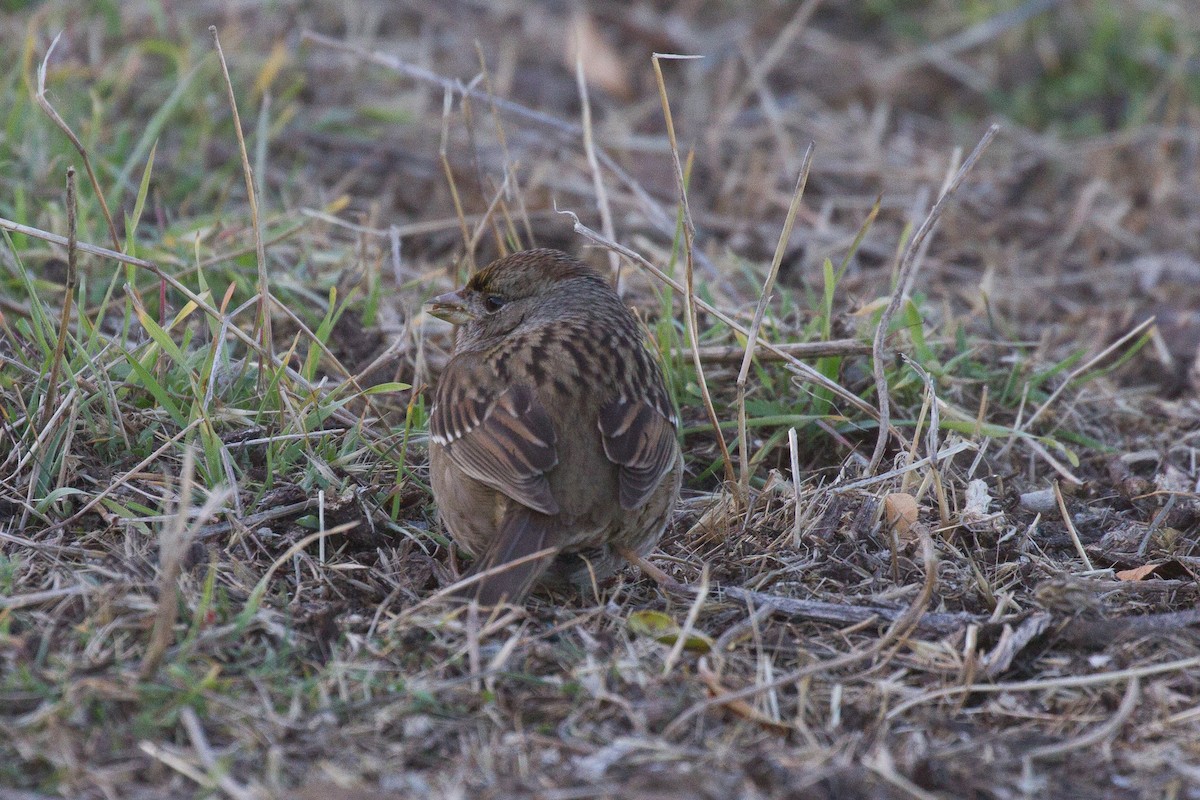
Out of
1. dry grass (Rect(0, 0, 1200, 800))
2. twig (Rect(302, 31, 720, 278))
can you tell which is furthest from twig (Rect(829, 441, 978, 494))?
twig (Rect(302, 31, 720, 278))

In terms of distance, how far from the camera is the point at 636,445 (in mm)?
3883

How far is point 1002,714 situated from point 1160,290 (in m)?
3.93

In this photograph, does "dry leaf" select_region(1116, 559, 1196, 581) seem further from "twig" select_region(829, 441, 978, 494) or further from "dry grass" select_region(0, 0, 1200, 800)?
"twig" select_region(829, 441, 978, 494)

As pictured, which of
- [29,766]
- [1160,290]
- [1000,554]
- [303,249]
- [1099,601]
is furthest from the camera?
[1160,290]

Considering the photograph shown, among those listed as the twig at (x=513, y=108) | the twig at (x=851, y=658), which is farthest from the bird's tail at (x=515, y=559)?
the twig at (x=513, y=108)

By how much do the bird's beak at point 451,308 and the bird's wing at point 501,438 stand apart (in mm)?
573

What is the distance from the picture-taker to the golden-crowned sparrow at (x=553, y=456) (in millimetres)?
3752

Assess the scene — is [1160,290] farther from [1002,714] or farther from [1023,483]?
[1002,714]

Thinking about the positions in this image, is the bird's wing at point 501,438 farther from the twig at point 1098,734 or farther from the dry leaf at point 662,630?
Result: the twig at point 1098,734

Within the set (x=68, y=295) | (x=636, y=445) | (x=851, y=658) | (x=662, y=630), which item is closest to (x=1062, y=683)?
(x=851, y=658)

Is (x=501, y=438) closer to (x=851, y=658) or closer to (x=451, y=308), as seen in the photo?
(x=451, y=308)

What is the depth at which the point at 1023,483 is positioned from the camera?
4680mm

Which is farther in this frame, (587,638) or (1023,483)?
(1023,483)

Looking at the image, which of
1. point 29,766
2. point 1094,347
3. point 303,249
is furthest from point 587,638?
point 1094,347
